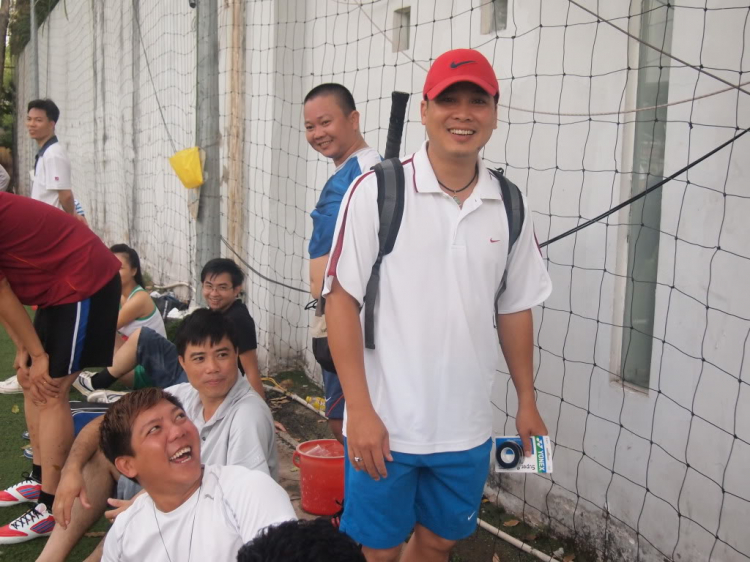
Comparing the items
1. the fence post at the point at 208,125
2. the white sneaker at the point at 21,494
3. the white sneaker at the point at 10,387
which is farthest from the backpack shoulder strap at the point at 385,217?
the white sneaker at the point at 10,387

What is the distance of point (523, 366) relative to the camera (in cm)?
216

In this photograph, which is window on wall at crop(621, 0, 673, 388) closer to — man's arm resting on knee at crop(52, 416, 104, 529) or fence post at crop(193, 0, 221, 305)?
man's arm resting on knee at crop(52, 416, 104, 529)

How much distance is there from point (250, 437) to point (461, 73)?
147 cm

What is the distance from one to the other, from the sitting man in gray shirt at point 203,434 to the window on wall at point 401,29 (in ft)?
6.30

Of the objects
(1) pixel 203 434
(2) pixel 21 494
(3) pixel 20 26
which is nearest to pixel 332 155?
(1) pixel 203 434

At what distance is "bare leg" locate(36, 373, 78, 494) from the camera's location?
3.15 metres

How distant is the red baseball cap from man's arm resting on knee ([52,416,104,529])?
1.78 metres

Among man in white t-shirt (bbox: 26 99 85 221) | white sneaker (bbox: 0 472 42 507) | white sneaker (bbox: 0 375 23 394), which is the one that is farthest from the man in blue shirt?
man in white t-shirt (bbox: 26 99 85 221)

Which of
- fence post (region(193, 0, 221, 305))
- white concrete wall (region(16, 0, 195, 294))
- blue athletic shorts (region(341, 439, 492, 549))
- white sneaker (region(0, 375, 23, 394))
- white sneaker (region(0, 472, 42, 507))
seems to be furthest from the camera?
white concrete wall (region(16, 0, 195, 294))

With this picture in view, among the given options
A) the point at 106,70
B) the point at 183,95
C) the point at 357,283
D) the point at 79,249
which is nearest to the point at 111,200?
the point at 106,70

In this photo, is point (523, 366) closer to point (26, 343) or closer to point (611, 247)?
point (611, 247)

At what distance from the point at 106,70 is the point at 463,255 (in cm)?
1074

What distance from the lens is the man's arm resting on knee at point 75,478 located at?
261 centimetres

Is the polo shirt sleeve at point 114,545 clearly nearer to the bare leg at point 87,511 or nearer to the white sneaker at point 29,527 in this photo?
the bare leg at point 87,511
